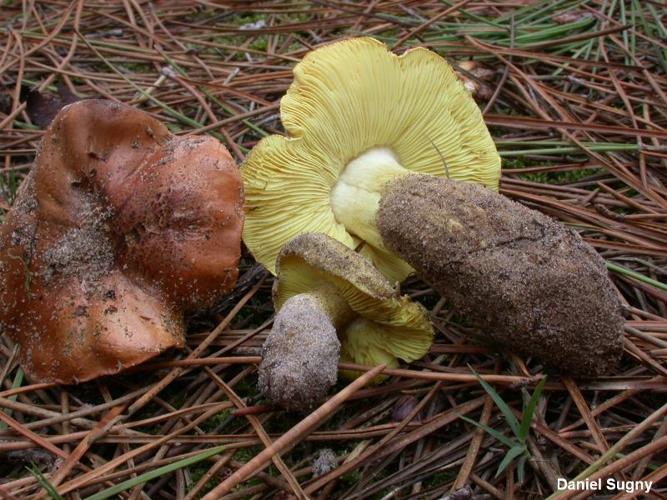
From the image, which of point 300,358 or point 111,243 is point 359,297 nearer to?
point 300,358

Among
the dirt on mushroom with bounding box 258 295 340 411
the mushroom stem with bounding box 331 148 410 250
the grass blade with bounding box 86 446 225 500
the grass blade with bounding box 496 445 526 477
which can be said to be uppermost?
the mushroom stem with bounding box 331 148 410 250

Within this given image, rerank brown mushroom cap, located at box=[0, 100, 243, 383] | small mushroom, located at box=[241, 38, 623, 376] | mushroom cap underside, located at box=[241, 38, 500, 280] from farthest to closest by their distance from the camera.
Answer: mushroom cap underside, located at box=[241, 38, 500, 280] < brown mushroom cap, located at box=[0, 100, 243, 383] < small mushroom, located at box=[241, 38, 623, 376]

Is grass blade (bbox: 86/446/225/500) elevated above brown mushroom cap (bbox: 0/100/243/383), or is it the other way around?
brown mushroom cap (bbox: 0/100/243/383)

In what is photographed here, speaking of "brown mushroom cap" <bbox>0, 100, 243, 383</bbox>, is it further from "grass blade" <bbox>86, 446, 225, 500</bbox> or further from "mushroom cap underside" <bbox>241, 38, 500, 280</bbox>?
"grass blade" <bbox>86, 446, 225, 500</bbox>

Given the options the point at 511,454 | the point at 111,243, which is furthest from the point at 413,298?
the point at 111,243

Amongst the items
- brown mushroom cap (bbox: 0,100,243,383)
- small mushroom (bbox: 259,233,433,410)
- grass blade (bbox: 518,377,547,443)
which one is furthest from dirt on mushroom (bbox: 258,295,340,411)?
grass blade (bbox: 518,377,547,443)

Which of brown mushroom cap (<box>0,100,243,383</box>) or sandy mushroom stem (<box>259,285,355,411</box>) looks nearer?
sandy mushroom stem (<box>259,285,355,411</box>)

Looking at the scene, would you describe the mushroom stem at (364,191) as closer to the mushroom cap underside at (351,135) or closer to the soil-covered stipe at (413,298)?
the mushroom cap underside at (351,135)
